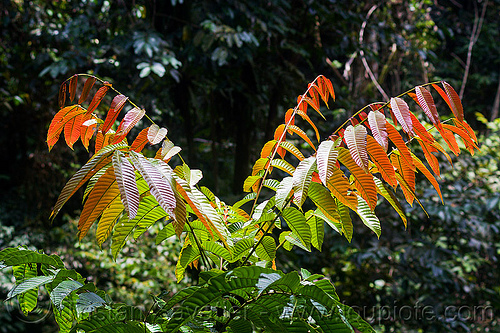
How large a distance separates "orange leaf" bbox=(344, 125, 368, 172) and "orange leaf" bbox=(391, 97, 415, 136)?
76 millimetres

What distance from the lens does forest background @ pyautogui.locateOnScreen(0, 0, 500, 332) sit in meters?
2.30

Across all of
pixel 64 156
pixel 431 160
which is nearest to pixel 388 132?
pixel 431 160

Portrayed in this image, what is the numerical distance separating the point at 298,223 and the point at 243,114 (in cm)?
226

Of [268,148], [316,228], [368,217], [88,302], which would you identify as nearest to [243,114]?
[268,148]

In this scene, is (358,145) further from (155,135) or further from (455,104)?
(155,135)

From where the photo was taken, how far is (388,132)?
0.67 m

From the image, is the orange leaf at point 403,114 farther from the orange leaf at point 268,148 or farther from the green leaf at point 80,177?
the green leaf at point 80,177

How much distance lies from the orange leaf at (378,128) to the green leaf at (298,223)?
0.18 m

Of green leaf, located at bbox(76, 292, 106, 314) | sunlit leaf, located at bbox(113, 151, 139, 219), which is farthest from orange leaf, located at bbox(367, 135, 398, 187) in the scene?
green leaf, located at bbox(76, 292, 106, 314)

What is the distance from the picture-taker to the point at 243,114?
291cm

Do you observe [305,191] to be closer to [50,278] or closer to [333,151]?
[333,151]

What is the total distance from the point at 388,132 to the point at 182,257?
452mm

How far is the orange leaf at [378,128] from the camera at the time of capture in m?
0.63

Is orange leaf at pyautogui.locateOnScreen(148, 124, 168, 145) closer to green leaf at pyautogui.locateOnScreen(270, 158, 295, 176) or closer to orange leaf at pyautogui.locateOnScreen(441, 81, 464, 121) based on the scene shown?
green leaf at pyautogui.locateOnScreen(270, 158, 295, 176)
